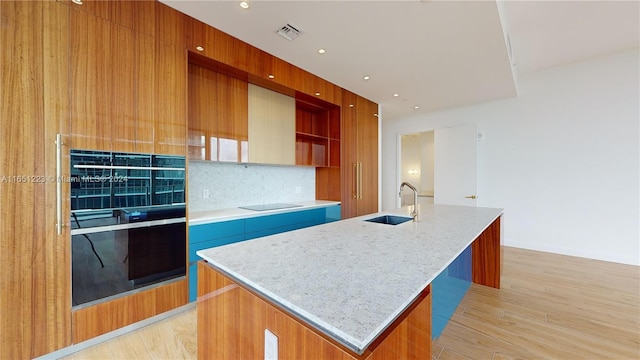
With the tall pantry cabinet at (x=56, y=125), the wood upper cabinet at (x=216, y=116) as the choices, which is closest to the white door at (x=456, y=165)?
the wood upper cabinet at (x=216, y=116)

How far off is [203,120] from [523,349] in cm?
330

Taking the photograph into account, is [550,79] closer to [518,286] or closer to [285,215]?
[518,286]

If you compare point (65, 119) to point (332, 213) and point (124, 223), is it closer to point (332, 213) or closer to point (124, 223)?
point (124, 223)

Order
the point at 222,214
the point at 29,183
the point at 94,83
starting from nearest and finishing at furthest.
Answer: the point at 29,183
the point at 94,83
the point at 222,214

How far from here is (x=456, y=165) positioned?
15.4 feet

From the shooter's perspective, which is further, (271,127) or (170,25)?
(271,127)

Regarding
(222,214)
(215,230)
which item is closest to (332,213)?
(222,214)

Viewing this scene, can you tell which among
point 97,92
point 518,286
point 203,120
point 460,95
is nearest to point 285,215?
point 203,120

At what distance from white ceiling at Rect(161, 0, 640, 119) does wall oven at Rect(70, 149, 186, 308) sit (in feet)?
4.57

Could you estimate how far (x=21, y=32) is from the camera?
4.88 ft

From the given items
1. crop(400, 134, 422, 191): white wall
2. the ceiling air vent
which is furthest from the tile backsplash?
crop(400, 134, 422, 191): white wall

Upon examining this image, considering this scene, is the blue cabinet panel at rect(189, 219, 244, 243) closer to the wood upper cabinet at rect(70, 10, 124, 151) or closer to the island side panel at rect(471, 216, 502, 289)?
the wood upper cabinet at rect(70, 10, 124, 151)

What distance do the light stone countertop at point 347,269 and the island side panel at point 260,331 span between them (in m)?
0.03

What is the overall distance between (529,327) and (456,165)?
10.5 ft
